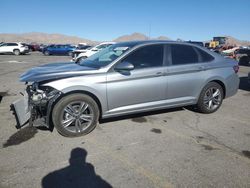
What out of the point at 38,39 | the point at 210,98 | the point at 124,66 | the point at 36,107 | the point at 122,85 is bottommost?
the point at 38,39

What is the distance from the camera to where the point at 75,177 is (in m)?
3.32

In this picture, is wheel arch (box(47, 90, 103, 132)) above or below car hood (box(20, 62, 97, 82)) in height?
below

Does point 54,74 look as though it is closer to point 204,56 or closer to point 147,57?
point 147,57

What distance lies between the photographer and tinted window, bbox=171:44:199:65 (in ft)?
17.9

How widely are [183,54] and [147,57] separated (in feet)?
3.11

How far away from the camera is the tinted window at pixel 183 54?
544 cm

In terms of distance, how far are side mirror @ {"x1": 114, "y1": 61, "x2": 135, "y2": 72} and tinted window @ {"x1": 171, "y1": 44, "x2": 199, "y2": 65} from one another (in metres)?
1.21

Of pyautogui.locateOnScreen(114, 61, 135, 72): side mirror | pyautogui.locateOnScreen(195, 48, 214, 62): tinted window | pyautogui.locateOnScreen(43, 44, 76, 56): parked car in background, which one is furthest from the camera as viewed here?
pyautogui.locateOnScreen(43, 44, 76, 56): parked car in background

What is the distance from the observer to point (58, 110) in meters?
4.36

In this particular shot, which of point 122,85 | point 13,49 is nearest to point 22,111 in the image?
point 122,85

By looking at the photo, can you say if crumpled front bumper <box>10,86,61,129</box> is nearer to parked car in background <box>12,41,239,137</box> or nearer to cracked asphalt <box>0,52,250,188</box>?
parked car in background <box>12,41,239,137</box>

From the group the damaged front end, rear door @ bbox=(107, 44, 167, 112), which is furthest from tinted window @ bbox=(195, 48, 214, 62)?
the damaged front end

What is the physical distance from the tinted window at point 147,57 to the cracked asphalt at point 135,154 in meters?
1.26

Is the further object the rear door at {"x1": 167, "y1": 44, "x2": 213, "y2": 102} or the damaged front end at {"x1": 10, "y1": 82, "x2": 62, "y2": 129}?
the rear door at {"x1": 167, "y1": 44, "x2": 213, "y2": 102}
